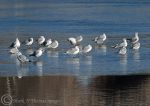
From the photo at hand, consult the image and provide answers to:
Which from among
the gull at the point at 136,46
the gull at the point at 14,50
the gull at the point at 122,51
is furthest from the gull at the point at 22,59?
the gull at the point at 136,46

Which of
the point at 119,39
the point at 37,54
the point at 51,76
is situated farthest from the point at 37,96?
the point at 119,39

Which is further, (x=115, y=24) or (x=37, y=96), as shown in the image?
(x=115, y=24)

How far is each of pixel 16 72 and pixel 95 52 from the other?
4108mm

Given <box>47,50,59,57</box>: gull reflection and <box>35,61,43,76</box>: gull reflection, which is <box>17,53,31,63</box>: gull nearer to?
<box>35,61,43,76</box>: gull reflection

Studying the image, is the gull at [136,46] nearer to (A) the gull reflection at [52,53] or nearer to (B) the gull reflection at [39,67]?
(A) the gull reflection at [52,53]

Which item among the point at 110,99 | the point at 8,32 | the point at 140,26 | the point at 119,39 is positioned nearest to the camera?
the point at 110,99

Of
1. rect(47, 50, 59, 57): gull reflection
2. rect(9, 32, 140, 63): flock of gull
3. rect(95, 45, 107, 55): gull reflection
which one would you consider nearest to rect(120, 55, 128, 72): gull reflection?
rect(9, 32, 140, 63): flock of gull

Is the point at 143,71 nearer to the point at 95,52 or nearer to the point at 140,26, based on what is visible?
the point at 95,52

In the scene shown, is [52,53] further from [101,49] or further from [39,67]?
[39,67]

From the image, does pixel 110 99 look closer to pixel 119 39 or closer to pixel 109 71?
pixel 109 71

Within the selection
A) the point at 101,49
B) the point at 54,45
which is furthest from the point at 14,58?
the point at 101,49

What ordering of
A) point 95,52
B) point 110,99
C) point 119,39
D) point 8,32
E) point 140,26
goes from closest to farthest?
point 110,99 → point 95,52 → point 119,39 → point 8,32 → point 140,26

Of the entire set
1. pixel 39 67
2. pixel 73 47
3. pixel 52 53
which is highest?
pixel 73 47

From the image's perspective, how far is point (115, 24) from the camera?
93.2 feet
